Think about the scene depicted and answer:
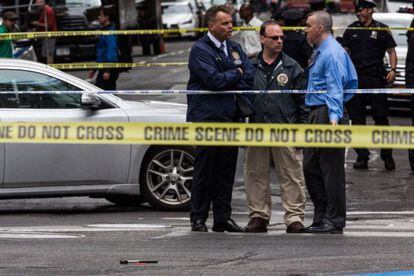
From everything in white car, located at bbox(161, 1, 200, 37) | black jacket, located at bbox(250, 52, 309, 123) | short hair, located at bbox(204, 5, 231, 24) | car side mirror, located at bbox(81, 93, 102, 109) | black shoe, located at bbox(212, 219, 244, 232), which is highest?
short hair, located at bbox(204, 5, 231, 24)

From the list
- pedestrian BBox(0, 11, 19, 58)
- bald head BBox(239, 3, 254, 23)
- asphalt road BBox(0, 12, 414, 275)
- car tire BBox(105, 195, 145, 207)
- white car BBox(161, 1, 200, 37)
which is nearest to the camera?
asphalt road BBox(0, 12, 414, 275)

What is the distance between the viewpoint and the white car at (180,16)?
146 feet

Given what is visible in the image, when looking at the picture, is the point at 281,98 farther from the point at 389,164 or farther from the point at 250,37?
the point at 250,37

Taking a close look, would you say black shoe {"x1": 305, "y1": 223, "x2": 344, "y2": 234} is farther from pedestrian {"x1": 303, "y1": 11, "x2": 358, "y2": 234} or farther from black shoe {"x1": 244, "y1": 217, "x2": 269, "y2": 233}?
black shoe {"x1": 244, "y1": 217, "x2": 269, "y2": 233}

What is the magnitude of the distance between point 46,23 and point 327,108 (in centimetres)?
1940

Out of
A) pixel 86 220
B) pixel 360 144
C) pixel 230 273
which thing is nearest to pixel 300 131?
pixel 360 144

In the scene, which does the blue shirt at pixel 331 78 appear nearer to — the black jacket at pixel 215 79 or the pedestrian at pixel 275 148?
the pedestrian at pixel 275 148

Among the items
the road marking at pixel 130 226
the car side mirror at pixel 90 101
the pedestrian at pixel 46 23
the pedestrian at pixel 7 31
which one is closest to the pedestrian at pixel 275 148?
the road marking at pixel 130 226

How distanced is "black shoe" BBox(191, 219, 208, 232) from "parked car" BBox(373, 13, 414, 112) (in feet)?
35.7

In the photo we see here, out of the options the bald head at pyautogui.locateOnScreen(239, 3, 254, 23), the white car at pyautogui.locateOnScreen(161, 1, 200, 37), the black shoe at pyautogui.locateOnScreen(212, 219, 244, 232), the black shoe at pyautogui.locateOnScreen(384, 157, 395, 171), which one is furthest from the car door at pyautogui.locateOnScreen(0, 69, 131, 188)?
the white car at pyautogui.locateOnScreen(161, 1, 200, 37)

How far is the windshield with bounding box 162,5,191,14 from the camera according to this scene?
45.7m

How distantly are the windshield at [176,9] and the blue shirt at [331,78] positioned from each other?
115 ft

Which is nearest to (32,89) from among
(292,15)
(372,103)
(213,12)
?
(213,12)

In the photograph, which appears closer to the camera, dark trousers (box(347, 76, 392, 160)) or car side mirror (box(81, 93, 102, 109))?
car side mirror (box(81, 93, 102, 109))
